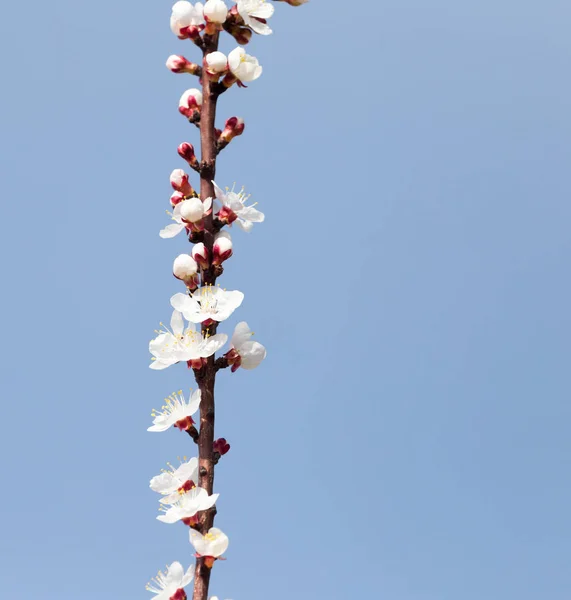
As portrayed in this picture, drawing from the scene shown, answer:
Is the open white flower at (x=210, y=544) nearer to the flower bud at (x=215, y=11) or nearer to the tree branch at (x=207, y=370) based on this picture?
the tree branch at (x=207, y=370)

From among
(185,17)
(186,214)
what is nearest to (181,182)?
(186,214)

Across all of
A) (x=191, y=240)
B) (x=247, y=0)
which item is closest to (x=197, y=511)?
(x=191, y=240)

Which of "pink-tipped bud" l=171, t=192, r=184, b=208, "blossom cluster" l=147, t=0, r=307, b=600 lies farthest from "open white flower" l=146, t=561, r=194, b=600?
"pink-tipped bud" l=171, t=192, r=184, b=208

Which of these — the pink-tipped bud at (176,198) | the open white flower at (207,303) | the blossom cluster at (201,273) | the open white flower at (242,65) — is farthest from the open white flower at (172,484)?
the open white flower at (242,65)

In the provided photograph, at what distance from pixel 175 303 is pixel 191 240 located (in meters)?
0.31

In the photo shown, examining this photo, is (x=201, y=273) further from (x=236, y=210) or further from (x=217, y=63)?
(x=217, y=63)

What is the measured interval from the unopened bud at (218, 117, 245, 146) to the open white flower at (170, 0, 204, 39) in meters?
0.45

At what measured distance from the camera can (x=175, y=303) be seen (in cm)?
335

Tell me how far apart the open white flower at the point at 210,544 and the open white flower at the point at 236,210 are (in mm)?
1287

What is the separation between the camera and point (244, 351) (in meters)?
3.41

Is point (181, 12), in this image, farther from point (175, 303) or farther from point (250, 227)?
point (175, 303)

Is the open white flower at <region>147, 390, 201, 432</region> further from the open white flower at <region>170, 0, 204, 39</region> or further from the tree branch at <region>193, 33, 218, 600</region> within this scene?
the open white flower at <region>170, 0, 204, 39</region>

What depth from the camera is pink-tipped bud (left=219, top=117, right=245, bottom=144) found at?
3580 millimetres

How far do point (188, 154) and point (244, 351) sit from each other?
0.88 metres
